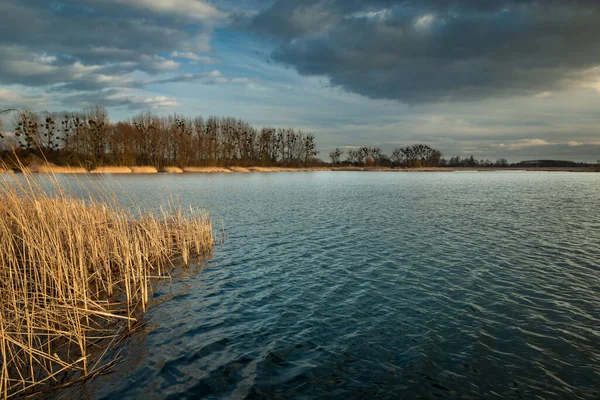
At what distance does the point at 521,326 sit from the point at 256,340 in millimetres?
5841

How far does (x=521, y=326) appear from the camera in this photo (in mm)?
7438

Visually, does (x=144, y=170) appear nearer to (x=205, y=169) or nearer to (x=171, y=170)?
(x=171, y=170)

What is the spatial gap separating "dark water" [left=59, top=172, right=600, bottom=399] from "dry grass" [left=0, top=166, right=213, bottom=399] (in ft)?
2.22

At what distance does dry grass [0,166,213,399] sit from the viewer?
550 cm

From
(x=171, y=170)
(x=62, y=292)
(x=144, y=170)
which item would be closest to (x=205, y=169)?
(x=171, y=170)

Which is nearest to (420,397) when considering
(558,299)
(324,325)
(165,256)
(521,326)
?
(324,325)

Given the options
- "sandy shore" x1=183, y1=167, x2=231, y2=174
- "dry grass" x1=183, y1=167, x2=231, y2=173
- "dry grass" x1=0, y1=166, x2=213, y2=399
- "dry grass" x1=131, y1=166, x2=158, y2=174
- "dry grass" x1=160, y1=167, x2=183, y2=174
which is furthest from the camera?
"sandy shore" x1=183, y1=167, x2=231, y2=174

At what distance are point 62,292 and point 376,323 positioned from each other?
266 inches

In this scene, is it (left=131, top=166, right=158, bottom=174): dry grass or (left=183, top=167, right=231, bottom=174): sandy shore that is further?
(left=183, top=167, right=231, bottom=174): sandy shore

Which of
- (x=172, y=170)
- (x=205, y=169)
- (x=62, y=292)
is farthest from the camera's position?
(x=205, y=169)

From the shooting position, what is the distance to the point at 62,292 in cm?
693

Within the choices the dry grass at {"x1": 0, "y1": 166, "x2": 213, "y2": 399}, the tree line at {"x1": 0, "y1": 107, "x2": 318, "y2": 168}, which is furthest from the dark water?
the tree line at {"x1": 0, "y1": 107, "x2": 318, "y2": 168}

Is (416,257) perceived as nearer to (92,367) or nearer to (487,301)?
(487,301)

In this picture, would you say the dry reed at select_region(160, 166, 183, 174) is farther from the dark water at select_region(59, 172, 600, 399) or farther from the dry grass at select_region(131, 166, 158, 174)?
the dark water at select_region(59, 172, 600, 399)
